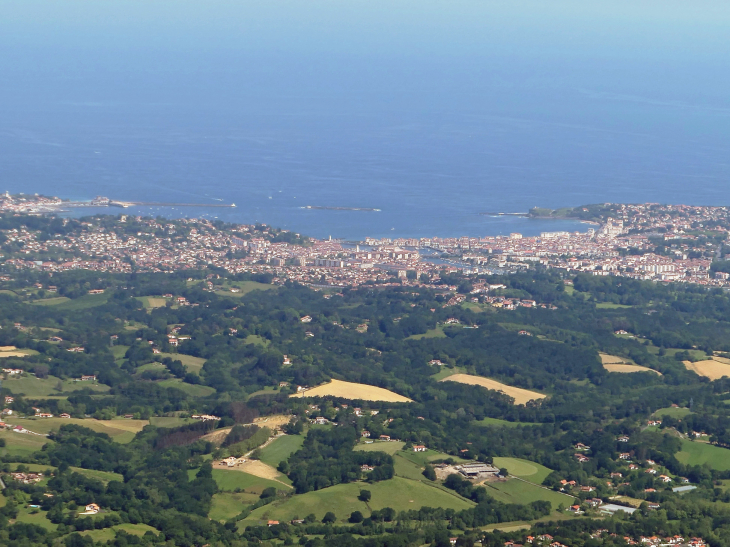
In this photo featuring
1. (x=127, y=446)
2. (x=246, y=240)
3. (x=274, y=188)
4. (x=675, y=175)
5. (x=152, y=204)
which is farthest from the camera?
(x=675, y=175)

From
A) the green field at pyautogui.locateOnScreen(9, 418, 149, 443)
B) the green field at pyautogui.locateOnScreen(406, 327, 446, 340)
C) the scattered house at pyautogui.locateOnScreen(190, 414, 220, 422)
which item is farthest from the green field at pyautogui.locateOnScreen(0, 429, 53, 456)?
the green field at pyautogui.locateOnScreen(406, 327, 446, 340)

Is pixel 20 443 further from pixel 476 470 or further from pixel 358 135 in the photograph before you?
pixel 358 135

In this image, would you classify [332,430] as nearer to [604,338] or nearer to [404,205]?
[604,338]

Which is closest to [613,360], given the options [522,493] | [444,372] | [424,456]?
[444,372]

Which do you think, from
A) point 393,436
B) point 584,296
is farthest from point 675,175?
point 393,436

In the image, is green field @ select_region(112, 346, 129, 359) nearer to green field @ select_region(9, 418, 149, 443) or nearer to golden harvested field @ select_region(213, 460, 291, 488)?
green field @ select_region(9, 418, 149, 443)

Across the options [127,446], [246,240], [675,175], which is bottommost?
[127,446]

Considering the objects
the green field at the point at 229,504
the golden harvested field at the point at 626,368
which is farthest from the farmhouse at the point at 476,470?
the golden harvested field at the point at 626,368
